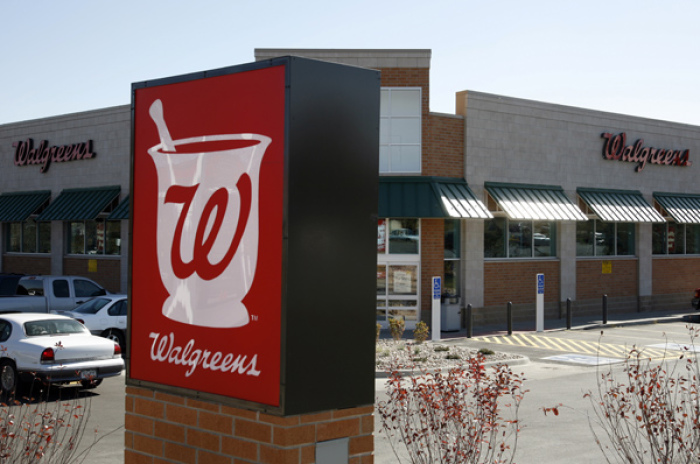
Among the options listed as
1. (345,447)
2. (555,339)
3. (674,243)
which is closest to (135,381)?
(345,447)

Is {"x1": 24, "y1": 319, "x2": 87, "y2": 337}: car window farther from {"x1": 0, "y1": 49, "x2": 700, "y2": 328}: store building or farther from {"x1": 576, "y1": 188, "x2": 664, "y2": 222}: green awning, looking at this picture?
{"x1": 576, "y1": 188, "x2": 664, "y2": 222}: green awning

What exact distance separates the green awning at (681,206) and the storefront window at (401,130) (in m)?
13.2

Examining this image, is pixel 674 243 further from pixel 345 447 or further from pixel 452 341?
pixel 345 447

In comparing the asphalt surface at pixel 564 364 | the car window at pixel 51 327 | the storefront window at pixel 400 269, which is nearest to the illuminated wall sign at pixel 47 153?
the storefront window at pixel 400 269

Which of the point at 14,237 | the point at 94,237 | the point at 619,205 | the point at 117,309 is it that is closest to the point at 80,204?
the point at 94,237

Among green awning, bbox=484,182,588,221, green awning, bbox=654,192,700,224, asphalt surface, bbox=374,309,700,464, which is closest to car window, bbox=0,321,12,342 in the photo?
asphalt surface, bbox=374,309,700,464

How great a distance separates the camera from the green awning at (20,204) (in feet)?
110

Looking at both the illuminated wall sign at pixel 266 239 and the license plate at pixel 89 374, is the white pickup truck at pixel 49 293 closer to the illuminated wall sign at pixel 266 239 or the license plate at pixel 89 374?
the license plate at pixel 89 374

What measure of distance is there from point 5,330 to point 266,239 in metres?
11.1

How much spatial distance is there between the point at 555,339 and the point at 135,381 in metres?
19.5

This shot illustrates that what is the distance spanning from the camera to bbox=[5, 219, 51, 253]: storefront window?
3416 cm

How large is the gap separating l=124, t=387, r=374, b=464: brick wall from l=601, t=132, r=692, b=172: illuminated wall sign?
28.0 m

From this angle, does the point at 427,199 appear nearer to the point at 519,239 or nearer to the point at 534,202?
the point at 534,202

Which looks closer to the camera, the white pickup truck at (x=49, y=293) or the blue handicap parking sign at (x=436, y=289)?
the white pickup truck at (x=49, y=293)
